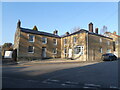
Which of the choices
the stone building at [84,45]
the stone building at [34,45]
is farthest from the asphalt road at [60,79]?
the stone building at [84,45]

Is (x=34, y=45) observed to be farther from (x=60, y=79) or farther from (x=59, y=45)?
(x=60, y=79)

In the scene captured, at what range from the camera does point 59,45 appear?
30.6m

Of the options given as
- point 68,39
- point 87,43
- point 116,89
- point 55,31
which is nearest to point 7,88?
point 116,89

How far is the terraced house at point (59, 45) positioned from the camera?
23938 mm

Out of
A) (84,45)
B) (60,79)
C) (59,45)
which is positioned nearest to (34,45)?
(59,45)

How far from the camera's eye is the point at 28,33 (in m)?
24.6

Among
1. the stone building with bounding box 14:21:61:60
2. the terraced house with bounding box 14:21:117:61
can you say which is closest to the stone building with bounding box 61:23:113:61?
the terraced house with bounding box 14:21:117:61

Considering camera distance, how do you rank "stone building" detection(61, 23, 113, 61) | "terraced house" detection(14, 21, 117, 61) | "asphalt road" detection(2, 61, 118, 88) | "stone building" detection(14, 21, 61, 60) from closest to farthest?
1. "asphalt road" detection(2, 61, 118, 88)
2. "stone building" detection(14, 21, 61, 60)
3. "terraced house" detection(14, 21, 117, 61)
4. "stone building" detection(61, 23, 113, 61)

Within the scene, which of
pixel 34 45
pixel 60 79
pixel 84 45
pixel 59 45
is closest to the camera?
pixel 60 79

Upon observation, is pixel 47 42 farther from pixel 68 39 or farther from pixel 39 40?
pixel 68 39

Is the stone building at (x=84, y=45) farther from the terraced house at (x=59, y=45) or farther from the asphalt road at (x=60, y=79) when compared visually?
the asphalt road at (x=60, y=79)

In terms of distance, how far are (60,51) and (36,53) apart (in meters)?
7.75

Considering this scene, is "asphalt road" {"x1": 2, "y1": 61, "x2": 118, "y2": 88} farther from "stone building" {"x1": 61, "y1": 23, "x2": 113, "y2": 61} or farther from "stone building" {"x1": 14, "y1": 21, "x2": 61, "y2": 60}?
"stone building" {"x1": 61, "y1": 23, "x2": 113, "y2": 61}

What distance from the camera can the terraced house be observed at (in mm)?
23938
